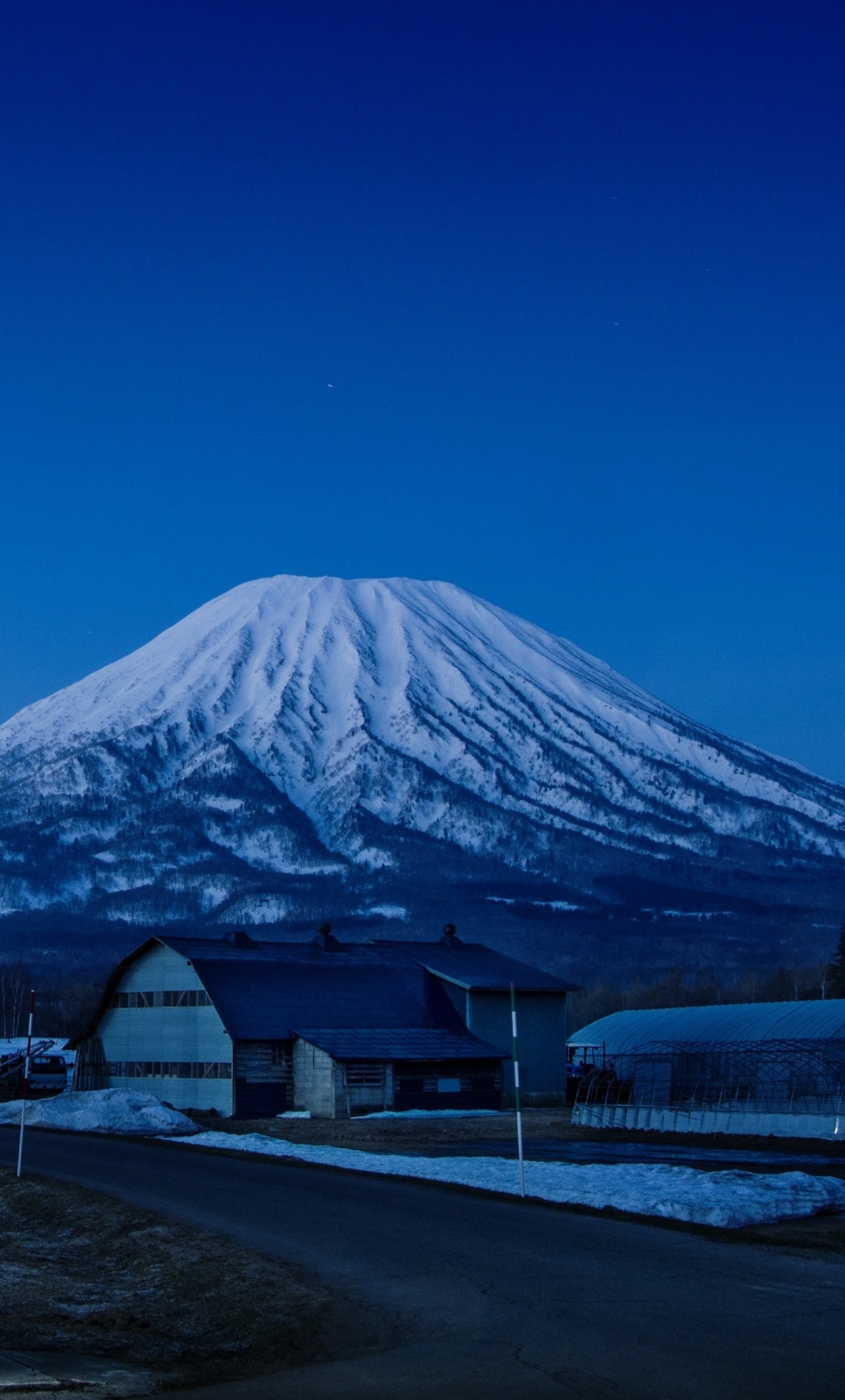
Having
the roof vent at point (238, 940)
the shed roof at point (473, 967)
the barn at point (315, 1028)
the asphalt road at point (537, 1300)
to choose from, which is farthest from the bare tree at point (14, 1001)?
the asphalt road at point (537, 1300)

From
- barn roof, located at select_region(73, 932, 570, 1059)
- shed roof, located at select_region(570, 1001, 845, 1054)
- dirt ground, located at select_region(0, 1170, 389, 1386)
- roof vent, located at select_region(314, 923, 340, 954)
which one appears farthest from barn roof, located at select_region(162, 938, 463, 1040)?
dirt ground, located at select_region(0, 1170, 389, 1386)

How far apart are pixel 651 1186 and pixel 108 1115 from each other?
868 inches

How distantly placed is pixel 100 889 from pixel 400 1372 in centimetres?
17675

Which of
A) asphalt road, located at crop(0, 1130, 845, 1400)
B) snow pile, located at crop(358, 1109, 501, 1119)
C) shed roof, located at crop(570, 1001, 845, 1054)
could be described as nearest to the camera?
asphalt road, located at crop(0, 1130, 845, 1400)

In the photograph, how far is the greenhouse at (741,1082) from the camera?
40.0 m

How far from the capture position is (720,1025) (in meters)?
64.4

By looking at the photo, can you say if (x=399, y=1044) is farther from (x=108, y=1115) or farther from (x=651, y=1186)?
(x=651, y=1186)

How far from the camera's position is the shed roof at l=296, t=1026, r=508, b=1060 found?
1960 inches

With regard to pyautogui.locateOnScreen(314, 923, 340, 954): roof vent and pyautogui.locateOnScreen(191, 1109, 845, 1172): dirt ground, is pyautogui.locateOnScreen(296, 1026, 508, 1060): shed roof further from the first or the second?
pyautogui.locateOnScreen(314, 923, 340, 954): roof vent

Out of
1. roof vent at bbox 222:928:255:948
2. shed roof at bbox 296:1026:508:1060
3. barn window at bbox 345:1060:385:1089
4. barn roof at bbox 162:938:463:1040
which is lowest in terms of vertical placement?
barn window at bbox 345:1060:385:1089

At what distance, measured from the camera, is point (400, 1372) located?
1041 centimetres

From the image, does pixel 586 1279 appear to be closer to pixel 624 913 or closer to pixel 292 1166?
pixel 292 1166

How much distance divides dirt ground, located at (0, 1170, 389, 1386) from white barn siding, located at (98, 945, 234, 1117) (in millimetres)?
32253

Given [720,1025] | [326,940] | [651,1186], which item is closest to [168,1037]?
[326,940]
